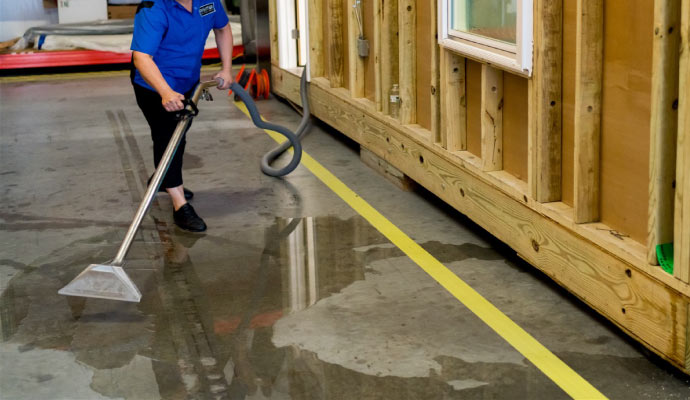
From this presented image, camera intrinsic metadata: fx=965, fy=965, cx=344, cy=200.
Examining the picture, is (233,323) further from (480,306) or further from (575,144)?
(575,144)

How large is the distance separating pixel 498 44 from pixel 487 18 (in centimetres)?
34

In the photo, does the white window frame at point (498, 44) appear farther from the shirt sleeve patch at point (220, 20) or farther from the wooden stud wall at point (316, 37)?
the wooden stud wall at point (316, 37)

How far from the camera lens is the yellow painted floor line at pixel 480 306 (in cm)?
392

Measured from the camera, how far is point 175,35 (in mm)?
5801

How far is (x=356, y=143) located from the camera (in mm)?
8570

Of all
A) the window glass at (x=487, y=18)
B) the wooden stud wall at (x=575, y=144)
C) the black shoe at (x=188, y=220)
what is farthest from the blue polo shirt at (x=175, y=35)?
the window glass at (x=487, y=18)

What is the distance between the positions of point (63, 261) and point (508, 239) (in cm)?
258

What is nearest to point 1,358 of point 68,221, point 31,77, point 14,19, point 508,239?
point 68,221

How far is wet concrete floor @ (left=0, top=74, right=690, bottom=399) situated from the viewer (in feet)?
13.1

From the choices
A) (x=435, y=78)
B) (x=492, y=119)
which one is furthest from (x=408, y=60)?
(x=492, y=119)

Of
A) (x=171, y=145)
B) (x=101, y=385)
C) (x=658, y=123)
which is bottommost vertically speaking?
(x=101, y=385)

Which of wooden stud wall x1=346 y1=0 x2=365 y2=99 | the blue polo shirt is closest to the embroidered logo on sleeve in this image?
the blue polo shirt

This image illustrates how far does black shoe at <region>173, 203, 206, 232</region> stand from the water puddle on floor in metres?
0.24

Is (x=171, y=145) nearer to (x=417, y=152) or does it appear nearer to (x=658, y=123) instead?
(x=417, y=152)
